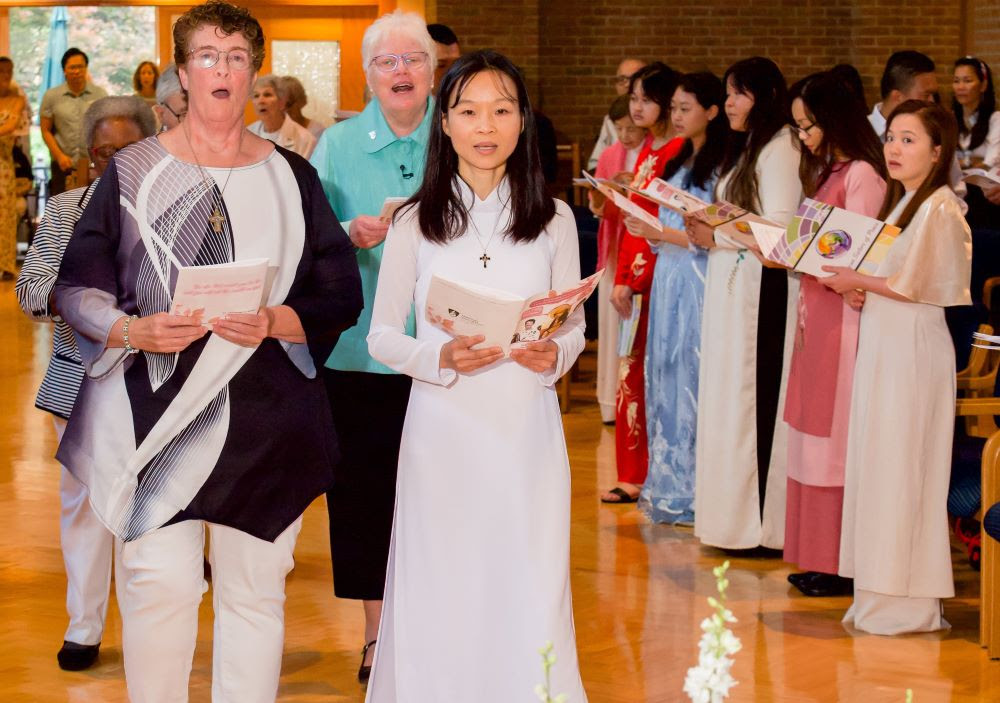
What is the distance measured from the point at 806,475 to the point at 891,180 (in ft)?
3.47

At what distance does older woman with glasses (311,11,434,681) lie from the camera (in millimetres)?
3967

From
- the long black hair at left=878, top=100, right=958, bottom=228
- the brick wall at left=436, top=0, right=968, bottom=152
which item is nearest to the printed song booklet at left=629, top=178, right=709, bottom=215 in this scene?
the long black hair at left=878, top=100, right=958, bottom=228

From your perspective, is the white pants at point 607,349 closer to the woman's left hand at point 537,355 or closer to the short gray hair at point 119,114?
the short gray hair at point 119,114

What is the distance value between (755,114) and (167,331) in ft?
10.3

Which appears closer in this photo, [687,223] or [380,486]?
[380,486]

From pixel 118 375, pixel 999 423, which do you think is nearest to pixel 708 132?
pixel 999 423

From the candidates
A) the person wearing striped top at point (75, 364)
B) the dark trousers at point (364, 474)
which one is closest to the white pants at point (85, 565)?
the person wearing striped top at point (75, 364)

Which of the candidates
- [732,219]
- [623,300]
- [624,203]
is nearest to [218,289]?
[624,203]

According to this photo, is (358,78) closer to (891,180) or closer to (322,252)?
(891,180)

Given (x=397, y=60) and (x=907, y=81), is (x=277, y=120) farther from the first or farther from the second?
(x=397, y=60)

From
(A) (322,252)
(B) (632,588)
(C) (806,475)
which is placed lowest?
(B) (632,588)

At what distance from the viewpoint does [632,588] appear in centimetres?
530

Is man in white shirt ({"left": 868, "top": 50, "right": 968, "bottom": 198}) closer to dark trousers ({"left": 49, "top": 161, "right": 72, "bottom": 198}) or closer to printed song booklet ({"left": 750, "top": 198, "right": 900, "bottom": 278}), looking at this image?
printed song booklet ({"left": 750, "top": 198, "right": 900, "bottom": 278})

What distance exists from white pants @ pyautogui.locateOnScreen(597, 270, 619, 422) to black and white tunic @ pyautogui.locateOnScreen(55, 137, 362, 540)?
4.93 meters
